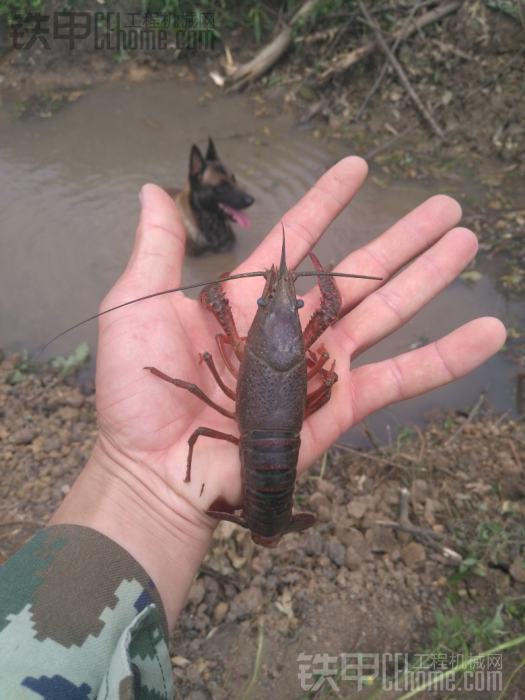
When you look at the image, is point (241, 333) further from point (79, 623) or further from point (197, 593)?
point (79, 623)

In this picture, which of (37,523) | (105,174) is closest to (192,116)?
(105,174)

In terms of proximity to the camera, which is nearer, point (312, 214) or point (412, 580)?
point (412, 580)

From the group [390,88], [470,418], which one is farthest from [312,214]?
[390,88]

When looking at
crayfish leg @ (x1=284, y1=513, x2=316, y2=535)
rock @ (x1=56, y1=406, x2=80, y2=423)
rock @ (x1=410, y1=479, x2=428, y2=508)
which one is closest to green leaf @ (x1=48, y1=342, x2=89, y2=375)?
rock @ (x1=56, y1=406, x2=80, y2=423)

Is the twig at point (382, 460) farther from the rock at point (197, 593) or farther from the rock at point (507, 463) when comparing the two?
the rock at point (197, 593)

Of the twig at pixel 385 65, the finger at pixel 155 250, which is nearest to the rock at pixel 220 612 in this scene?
the finger at pixel 155 250

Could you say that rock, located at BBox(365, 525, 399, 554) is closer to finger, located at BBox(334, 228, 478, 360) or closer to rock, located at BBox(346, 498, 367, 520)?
rock, located at BBox(346, 498, 367, 520)

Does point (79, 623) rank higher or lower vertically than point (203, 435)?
lower
